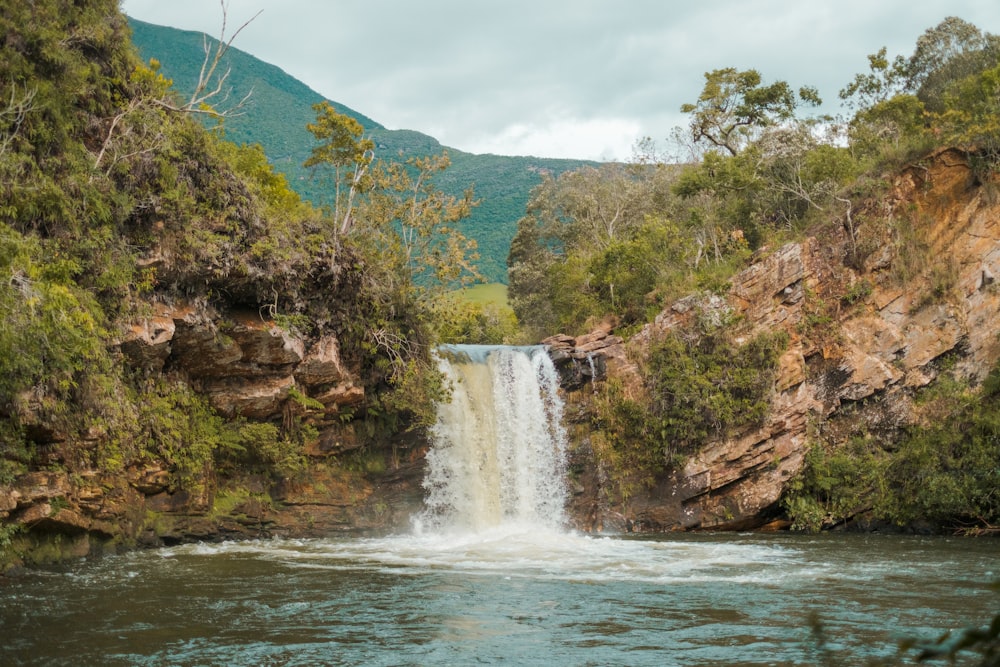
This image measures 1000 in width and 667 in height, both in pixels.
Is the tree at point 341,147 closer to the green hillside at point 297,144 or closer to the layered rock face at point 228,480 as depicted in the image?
the layered rock face at point 228,480

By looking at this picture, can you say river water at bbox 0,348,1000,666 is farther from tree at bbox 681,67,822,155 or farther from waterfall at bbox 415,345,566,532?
tree at bbox 681,67,822,155

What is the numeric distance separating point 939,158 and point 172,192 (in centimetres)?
2075

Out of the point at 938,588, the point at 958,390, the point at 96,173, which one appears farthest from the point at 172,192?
the point at 958,390

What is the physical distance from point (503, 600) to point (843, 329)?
51.8ft

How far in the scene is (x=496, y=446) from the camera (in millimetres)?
24594

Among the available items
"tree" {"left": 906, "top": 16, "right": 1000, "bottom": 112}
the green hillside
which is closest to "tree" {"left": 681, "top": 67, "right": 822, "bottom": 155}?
"tree" {"left": 906, "top": 16, "right": 1000, "bottom": 112}

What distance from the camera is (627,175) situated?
5234 centimetres

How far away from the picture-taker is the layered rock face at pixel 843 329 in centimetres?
2320

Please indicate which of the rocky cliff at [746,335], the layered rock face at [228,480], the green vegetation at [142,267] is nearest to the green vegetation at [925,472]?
the rocky cliff at [746,335]

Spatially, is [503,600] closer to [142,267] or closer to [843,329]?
[142,267]

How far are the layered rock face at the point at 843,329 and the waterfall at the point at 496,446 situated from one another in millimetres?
853

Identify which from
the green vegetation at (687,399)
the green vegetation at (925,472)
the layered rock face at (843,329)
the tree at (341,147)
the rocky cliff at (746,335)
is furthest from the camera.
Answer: the tree at (341,147)

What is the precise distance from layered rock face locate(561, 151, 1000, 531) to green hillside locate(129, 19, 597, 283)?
72.6 m

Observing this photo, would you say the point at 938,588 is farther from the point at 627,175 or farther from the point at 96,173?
the point at 627,175
